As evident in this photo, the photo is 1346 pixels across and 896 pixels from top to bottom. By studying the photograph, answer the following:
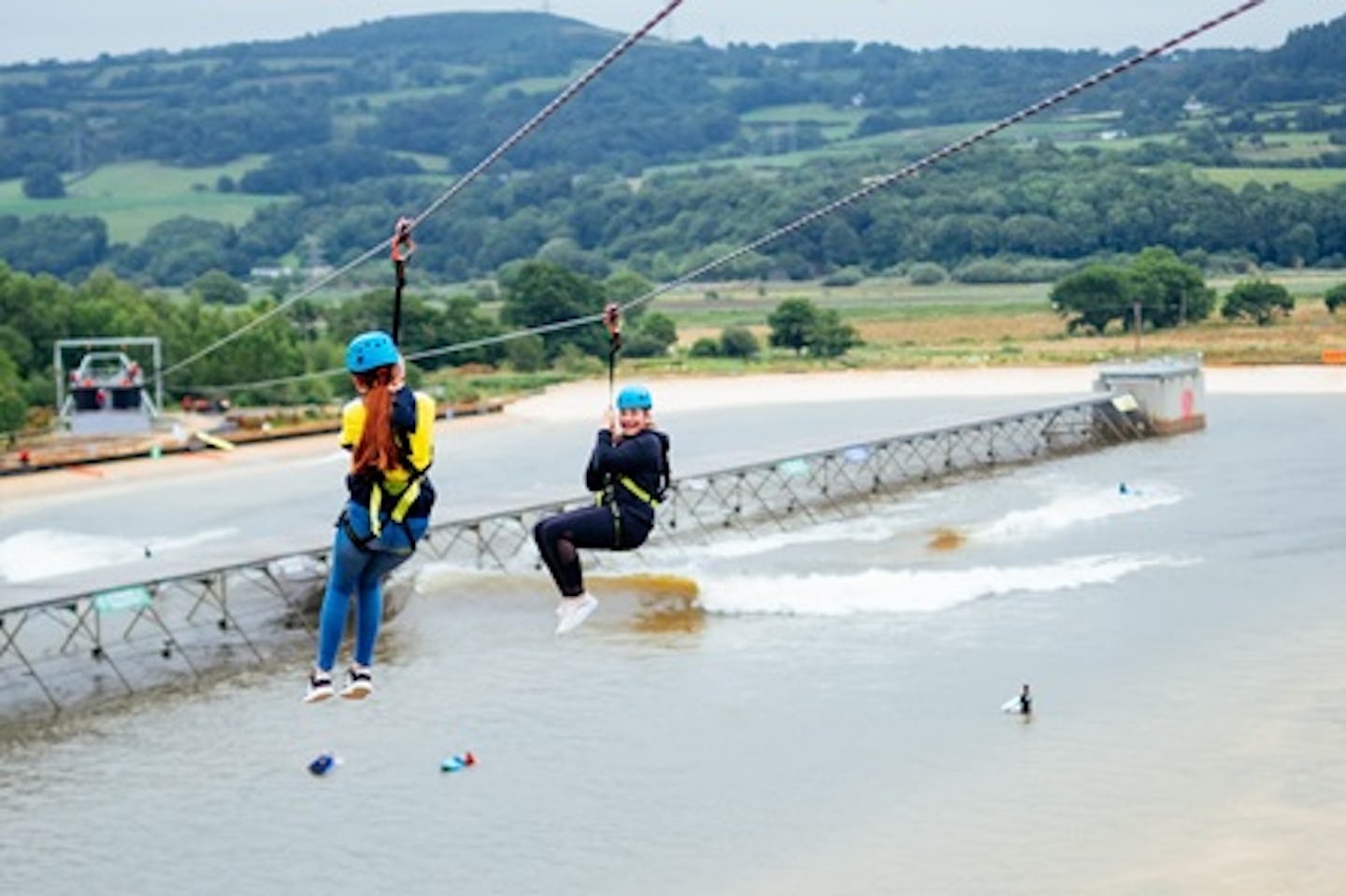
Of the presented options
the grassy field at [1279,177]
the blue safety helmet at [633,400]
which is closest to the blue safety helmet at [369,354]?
the blue safety helmet at [633,400]

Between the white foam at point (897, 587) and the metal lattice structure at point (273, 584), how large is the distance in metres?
3.48

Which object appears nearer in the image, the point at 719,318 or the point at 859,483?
the point at 859,483

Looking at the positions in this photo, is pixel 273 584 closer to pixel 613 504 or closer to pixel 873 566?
pixel 873 566

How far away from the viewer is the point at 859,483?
181ft

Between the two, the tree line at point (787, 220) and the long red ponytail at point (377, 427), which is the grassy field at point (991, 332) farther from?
the long red ponytail at point (377, 427)

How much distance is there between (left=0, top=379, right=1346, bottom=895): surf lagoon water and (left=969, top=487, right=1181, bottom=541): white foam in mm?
4265

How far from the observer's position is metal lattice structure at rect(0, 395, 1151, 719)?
3384 cm

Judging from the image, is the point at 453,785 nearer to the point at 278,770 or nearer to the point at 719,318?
the point at 278,770

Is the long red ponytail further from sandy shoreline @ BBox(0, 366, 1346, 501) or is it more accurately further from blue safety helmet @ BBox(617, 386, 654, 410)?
sandy shoreline @ BBox(0, 366, 1346, 501)

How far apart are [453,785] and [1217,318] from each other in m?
70.0

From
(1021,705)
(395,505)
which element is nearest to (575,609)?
(395,505)

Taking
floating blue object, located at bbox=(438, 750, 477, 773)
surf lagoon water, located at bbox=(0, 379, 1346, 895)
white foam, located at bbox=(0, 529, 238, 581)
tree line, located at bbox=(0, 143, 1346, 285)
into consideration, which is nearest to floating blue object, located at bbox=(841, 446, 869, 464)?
surf lagoon water, located at bbox=(0, 379, 1346, 895)

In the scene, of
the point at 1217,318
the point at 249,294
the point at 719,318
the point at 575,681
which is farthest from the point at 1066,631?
the point at 249,294

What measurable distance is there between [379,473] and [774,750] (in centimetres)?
1563
